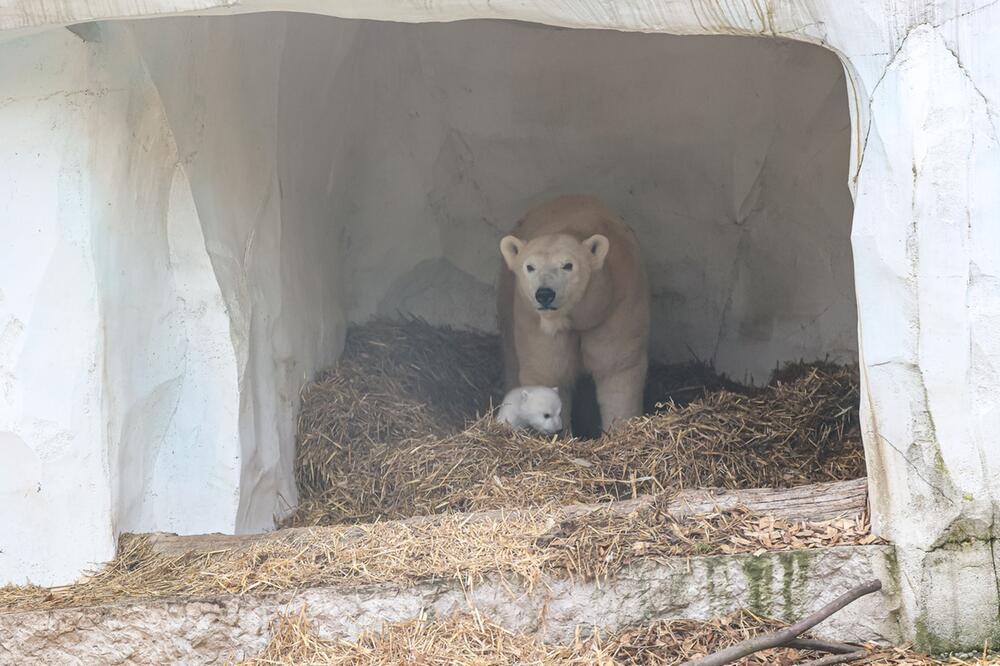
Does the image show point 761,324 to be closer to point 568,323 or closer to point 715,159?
point 715,159

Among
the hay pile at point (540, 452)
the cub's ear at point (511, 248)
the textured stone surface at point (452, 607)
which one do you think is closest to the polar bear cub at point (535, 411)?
the hay pile at point (540, 452)

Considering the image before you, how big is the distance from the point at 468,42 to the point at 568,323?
204 centimetres

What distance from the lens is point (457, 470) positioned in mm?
5246

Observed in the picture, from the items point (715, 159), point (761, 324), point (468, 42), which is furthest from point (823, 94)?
point (468, 42)

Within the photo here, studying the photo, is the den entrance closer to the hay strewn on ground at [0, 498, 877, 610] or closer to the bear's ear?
the bear's ear

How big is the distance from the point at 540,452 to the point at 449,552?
1.41 m

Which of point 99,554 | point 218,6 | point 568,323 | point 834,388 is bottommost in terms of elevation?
point 99,554

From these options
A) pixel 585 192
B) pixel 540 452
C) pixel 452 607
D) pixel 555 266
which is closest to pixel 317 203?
pixel 555 266

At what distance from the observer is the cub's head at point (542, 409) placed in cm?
576

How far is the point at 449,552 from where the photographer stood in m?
3.94

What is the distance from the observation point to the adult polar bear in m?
5.91

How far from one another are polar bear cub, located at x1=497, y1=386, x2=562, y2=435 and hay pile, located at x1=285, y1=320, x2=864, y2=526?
150mm

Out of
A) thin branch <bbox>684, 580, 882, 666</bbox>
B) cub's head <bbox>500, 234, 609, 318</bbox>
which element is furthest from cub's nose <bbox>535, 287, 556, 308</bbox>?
thin branch <bbox>684, 580, 882, 666</bbox>

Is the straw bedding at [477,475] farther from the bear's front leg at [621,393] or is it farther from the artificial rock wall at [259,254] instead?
the bear's front leg at [621,393]
